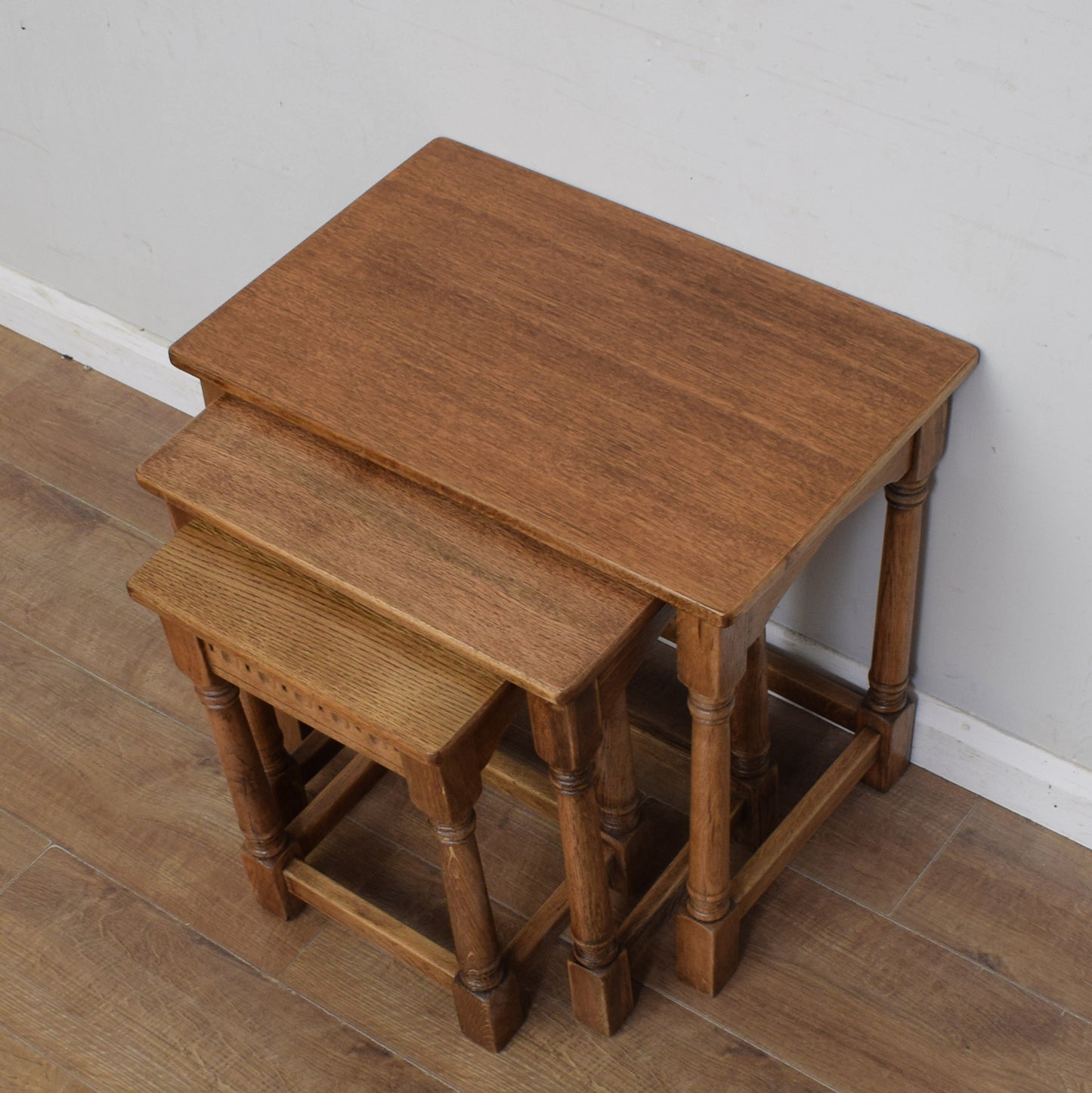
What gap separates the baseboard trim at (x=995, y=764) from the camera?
182cm

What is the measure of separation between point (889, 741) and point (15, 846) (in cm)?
108

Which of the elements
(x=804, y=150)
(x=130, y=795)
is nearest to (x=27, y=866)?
(x=130, y=795)

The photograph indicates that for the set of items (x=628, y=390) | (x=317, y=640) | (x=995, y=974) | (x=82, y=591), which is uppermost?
(x=628, y=390)

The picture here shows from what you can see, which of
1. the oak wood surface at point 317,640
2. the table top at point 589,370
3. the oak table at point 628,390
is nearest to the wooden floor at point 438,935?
the oak table at point 628,390

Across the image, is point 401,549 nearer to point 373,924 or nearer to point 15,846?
point 373,924

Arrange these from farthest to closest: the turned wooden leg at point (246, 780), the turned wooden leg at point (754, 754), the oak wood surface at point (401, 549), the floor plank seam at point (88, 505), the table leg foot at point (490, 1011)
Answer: the floor plank seam at point (88, 505), the turned wooden leg at point (754, 754), the table leg foot at point (490, 1011), the turned wooden leg at point (246, 780), the oak wood surface at point (401, 549)

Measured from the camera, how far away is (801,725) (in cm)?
199

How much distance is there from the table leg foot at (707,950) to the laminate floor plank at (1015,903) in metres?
0.22

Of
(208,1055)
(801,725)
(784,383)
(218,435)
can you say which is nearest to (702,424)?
(784,383)

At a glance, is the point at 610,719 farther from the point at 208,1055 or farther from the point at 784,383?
the point at 208,1055

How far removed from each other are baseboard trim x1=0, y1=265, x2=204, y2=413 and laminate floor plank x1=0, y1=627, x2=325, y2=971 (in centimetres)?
50

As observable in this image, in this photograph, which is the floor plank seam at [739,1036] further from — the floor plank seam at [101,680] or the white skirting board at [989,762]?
the floor plank seam at [101,680]

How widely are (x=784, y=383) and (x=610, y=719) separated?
391mm

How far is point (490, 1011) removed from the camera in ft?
5.40
